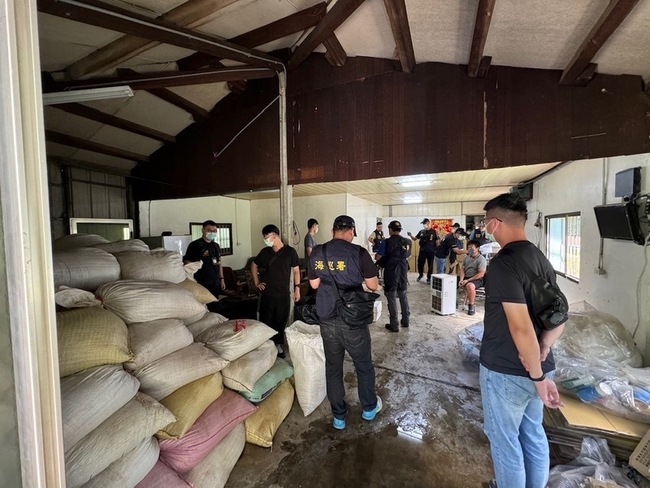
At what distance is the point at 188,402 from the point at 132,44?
2716 mm

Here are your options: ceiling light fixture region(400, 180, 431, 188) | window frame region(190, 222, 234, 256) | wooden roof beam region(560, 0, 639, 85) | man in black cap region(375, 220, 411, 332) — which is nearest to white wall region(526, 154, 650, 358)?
wooden roof beam region(560, 0, 639, 85)

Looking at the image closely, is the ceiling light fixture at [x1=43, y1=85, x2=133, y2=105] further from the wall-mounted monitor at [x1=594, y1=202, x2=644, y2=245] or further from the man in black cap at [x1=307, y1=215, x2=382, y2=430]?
the wall-mounted monitor at [x1=594, y1=202, x2=644, y2=245]

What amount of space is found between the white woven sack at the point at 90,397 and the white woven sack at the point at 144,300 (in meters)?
0.37

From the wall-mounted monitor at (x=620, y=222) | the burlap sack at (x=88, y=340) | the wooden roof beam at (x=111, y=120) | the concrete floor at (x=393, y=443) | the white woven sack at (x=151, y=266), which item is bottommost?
the concrete floor at (x=393, y=443)

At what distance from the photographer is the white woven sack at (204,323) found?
205cm

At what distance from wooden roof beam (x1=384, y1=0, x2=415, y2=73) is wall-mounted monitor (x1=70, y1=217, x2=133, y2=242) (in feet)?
14.9

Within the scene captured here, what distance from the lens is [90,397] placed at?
3.72 ft

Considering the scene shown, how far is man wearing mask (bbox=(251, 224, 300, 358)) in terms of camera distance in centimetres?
294

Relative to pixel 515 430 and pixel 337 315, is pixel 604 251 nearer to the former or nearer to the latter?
pixel 515 430

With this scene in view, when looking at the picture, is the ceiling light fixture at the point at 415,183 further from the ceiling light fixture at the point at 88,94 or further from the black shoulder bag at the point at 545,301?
the ceiling light fixture at the point at 88,94

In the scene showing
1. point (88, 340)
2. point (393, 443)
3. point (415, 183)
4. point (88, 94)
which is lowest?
point (393, 443)

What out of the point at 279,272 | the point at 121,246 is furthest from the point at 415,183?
the point at 121,246

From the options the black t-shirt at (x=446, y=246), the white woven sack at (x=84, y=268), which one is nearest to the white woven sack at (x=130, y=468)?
the white woven sack at (x=84, y=268)

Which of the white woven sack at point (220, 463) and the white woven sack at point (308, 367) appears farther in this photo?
the white woven sack at point (308, 367)
